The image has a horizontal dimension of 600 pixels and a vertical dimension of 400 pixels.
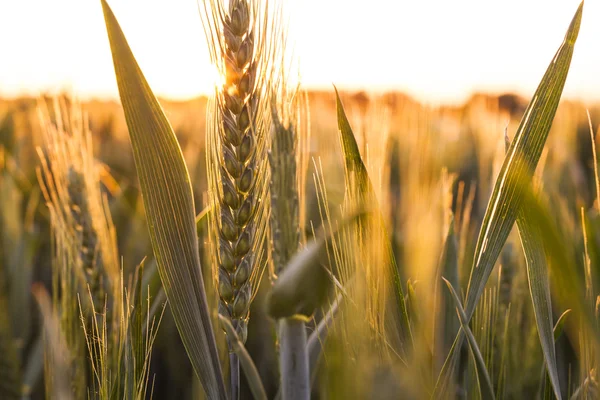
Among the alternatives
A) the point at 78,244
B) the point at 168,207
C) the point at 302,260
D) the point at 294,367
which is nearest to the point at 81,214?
the point at 78,244

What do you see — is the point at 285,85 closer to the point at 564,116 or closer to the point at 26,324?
the point at 26,324

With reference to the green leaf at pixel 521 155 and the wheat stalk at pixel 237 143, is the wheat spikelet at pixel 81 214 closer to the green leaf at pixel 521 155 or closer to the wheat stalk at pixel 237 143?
the wheat stalk at pixel 237 143

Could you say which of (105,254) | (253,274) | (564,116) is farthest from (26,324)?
(564,116)

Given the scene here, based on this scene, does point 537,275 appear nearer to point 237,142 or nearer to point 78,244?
point 237,142

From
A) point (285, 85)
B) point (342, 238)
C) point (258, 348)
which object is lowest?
point (258, 348)

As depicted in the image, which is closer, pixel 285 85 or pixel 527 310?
pixel 285 85

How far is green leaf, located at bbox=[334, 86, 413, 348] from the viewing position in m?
0.56

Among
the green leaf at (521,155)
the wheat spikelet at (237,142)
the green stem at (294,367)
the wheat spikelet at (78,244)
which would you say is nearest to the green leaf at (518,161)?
the green leaf at (521,155)

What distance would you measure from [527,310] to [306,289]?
75cm

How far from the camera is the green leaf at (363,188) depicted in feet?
1.83

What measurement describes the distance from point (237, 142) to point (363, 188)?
151 millimetres

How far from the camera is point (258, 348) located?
1323mm

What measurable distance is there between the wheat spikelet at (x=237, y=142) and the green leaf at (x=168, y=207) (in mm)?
32

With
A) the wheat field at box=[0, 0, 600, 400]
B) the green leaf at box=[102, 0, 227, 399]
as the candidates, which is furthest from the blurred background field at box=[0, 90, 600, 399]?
the green leaf at box=[102, 0, 227, 399]
